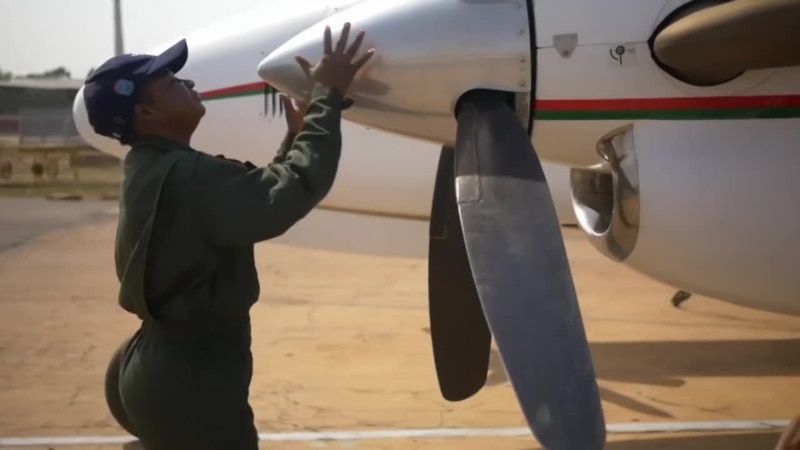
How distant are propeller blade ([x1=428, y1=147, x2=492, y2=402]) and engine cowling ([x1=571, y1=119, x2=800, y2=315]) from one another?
3.33ft

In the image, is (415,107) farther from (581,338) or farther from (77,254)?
(77,254)

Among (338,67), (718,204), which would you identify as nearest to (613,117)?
(718,204)

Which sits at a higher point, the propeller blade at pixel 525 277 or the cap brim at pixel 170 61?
the cap brim at pixel 170 61

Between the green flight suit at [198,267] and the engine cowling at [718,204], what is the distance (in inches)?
55.9

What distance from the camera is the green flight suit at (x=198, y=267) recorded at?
2.66 metres

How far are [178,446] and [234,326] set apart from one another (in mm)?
400

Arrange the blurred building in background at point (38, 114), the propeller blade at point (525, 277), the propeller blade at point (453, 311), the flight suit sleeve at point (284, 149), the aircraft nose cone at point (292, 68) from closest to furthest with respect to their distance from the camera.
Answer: the propeller blade at point (525, 277) < the flight suit sleeve at point (284, 149) < the aircraft nose cone at point (292, 68) < the propeller blade at point (453, 311) < the blurred building in background at point (38, 114)

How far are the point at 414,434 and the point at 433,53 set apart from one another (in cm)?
250

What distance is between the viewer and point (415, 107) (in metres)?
3.77

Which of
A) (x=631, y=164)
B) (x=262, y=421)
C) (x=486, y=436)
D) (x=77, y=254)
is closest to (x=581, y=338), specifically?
(x=631, y=164)

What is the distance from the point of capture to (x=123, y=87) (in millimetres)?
2807

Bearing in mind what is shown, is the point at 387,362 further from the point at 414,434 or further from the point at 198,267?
the point at 198,267

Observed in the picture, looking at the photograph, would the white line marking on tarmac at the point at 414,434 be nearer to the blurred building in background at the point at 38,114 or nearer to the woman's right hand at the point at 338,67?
the woman's right hand at the point at 338,67

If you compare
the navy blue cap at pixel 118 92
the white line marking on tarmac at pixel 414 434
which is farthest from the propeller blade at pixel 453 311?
the navy blue cap at pixel 118 92
